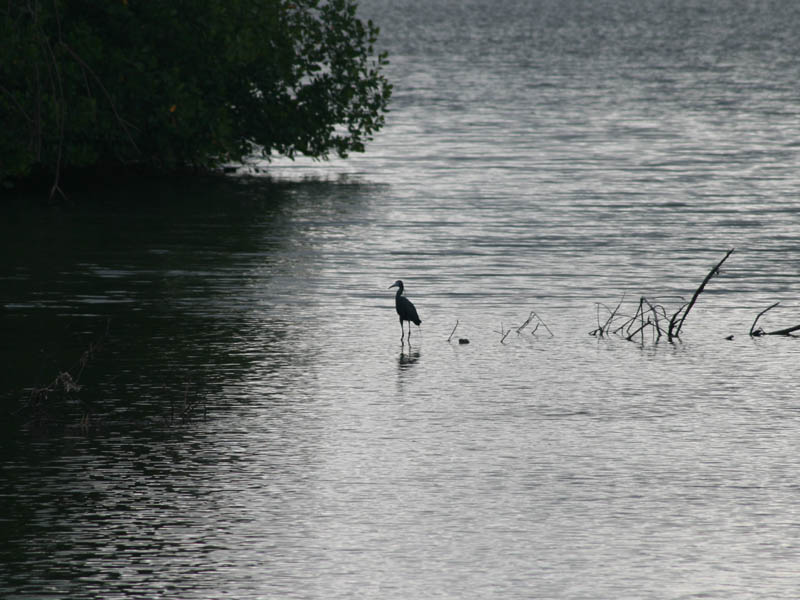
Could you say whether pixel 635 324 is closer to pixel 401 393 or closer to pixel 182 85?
pixel 401 393

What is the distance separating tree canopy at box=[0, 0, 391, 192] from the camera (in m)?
26.0

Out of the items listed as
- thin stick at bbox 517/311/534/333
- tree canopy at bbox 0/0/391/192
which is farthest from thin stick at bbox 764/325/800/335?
tree canopy at bbox 0/0/391/192

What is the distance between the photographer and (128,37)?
91.5 feet

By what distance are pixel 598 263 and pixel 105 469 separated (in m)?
10.6

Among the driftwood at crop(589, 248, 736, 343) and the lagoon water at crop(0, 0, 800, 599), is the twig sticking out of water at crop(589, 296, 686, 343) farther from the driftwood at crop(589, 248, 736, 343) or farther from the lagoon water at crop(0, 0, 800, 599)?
the lagoon water at crop(0, 0, 800, 599)

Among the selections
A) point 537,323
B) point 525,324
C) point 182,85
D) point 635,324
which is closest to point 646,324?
point 635,324

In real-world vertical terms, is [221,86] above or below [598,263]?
above

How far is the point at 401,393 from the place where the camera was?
42.0ft

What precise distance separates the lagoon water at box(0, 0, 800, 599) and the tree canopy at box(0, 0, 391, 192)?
36.8 inches

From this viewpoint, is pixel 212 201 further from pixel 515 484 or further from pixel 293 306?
pixel 515 484

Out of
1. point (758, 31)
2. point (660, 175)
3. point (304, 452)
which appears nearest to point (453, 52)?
point (758, 31)

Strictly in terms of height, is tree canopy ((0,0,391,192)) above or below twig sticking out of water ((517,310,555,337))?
above

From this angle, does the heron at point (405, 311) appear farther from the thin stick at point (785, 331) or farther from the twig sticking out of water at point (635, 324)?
the thin stick at point (785, 331)

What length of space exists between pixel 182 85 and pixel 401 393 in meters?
15.3
